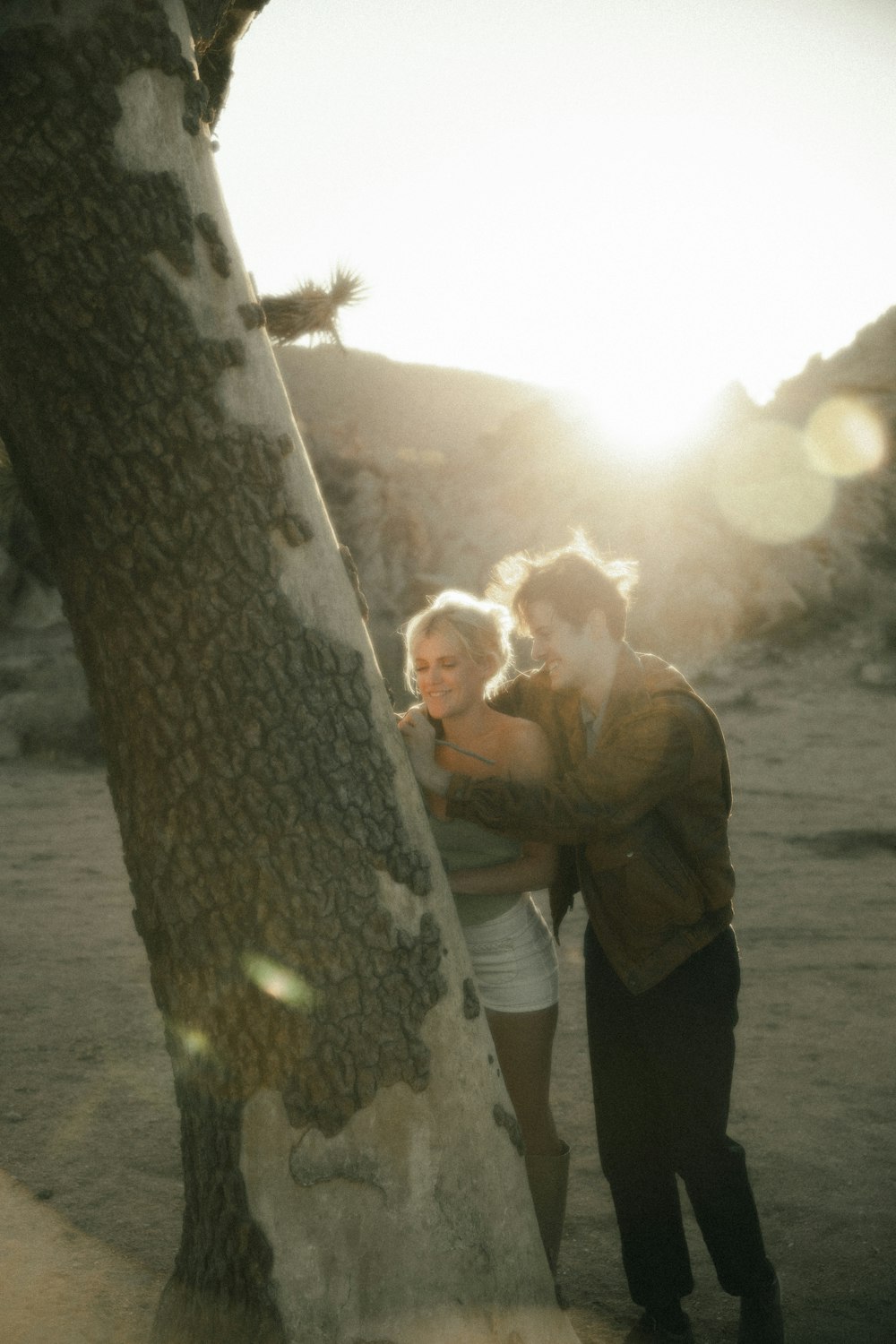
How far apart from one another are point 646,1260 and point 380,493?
56.0 feet

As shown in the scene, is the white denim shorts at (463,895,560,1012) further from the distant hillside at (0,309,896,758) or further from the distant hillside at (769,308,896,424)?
the distant hillside at (769,308,896,424)

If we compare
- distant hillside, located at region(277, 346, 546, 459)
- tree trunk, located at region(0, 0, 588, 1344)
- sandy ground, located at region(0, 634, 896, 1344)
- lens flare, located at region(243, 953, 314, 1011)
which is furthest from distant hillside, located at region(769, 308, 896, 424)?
lens flare, located at region(243, 953, 314, 1011)

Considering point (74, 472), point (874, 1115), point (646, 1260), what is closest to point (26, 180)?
point (74, 472)

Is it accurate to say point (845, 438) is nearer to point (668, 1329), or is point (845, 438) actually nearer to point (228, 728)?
point (668, 1329)

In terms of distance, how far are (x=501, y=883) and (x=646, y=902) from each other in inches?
13.1

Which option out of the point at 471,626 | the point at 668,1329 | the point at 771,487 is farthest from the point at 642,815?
the point at 771,487

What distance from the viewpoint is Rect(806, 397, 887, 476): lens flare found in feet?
65.3

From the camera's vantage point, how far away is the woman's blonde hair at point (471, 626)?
→ 2.56m

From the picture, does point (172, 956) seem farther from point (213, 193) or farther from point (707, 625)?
point (707, 625)

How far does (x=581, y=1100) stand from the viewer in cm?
411

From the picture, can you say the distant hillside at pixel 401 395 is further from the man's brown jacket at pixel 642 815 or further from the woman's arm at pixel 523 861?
the man's brown jacket at pixel 642 815

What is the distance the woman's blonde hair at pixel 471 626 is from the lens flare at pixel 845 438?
18.8 metres

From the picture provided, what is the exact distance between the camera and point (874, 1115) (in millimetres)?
3840

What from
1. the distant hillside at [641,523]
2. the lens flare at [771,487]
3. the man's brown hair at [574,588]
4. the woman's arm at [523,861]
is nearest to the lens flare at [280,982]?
the woman's arm at [523,861]
